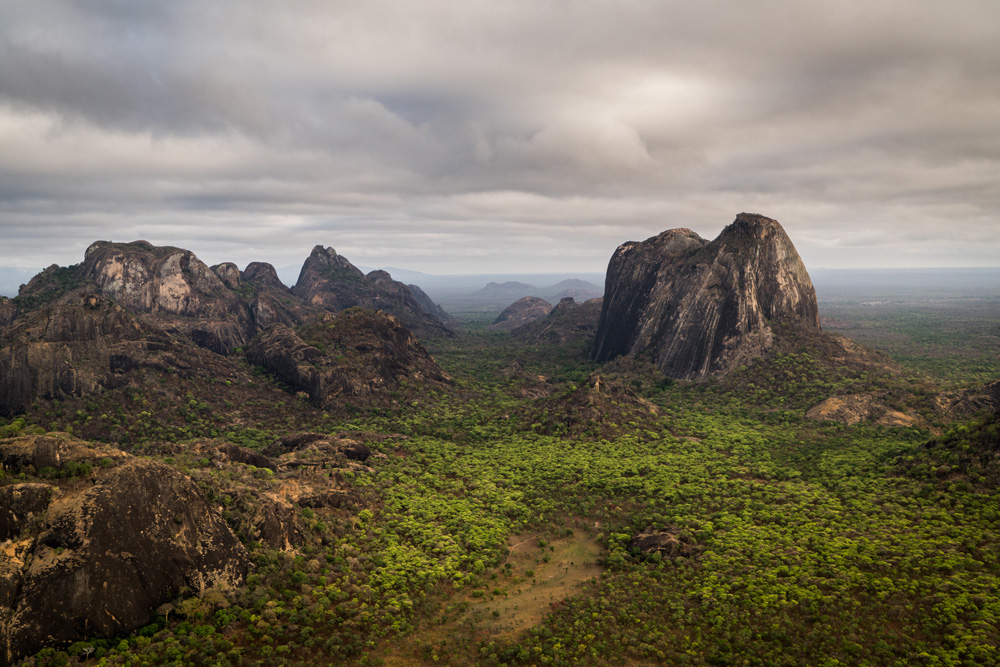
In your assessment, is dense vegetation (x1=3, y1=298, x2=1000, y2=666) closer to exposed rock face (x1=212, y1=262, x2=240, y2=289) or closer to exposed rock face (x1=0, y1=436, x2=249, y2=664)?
exposed rock face (x1=0, y1=436, x2=249, y2=664)

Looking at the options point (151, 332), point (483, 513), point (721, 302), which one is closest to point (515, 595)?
point (483, 513)

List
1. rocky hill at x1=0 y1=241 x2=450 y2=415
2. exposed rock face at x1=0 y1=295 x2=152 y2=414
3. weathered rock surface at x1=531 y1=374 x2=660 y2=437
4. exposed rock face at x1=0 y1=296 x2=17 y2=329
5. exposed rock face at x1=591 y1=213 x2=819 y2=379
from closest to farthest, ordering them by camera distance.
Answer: exposed rock face at x1=0 y1=295 x2=152 y2=414 → rocky hill at x1=0 y1=241 x2=450 y2=415 → weathered rock surface at x1=531 y1=374 x2=660 y2=437 → exposed rock face at x1=0 y1=296 x2=17 y2=329 → exposed rock face at x1=591 y1=213 x2=819 y2=379

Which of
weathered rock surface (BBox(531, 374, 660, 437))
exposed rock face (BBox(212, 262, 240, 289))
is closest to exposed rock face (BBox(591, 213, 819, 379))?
weathered rock surface (BBox(531, 374, 660, 437))

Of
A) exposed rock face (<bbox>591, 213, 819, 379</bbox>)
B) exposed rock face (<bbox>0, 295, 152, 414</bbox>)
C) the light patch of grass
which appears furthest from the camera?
exposed rock face (<bbox>591, 213, 819, 379</bbox>)

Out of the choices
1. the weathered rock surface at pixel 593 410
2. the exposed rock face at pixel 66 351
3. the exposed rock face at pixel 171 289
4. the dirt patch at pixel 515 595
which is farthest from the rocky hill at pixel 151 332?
the dirt patch at pixel 515 595

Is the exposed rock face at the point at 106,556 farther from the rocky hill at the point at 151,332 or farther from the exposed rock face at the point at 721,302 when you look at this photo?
the exposed rock face at the point at 721,302

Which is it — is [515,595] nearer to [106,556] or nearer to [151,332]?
[106,556]
